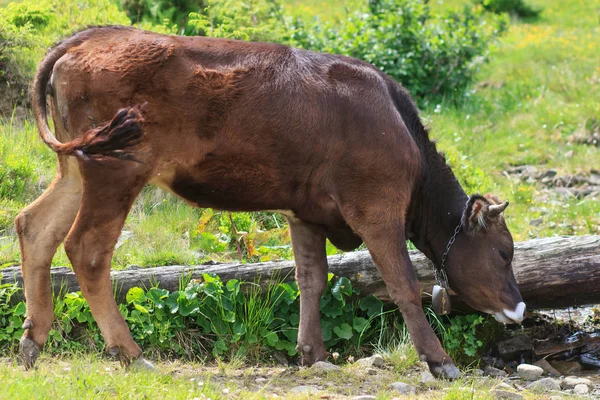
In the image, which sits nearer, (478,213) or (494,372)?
(478,213)

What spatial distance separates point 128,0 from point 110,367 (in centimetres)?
819

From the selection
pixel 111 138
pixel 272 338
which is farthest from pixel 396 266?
pixel 111 138

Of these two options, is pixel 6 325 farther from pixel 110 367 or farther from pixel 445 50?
pixel 445 50

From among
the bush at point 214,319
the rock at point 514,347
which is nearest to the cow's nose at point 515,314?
the rock at point 514,347

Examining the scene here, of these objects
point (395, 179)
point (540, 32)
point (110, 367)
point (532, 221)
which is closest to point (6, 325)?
point (110, 367)

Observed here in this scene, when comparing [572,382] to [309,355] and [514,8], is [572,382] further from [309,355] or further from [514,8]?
[514,8]

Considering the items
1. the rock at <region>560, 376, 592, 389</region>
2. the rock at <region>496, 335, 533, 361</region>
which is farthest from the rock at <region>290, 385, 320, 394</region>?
the rock at <region>496, 335, 533, 361</region>

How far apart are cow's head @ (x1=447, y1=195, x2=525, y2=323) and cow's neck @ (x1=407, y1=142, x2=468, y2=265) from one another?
0.43 ft

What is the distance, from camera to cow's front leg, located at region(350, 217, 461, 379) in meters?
6.57

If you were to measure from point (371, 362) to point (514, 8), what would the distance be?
19.4m

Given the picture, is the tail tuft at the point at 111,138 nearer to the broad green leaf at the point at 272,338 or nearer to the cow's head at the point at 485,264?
the broad green leaf at the point at 272,338

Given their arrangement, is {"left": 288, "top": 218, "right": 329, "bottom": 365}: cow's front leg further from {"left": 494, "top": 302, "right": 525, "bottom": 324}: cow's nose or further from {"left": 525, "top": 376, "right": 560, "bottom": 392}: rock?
{"left": 525, "top": 376, "right": 560, "bottom": 392}: rock

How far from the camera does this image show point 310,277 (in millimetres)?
7258

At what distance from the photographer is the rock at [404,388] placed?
6.17 metres
